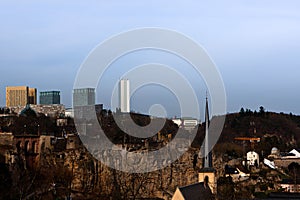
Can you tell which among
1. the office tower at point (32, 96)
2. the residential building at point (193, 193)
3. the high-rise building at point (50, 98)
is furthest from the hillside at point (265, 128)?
the residential building at point (193, 193)

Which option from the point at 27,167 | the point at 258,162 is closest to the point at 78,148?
the point at 27,167

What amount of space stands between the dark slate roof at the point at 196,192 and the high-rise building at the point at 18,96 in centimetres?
4920

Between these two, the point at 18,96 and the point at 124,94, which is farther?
the point at 18,96

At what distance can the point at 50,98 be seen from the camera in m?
69.6

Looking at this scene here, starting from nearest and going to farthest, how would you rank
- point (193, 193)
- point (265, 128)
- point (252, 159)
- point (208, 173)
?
point (193, 193) → point (208, 173) → point (252, 159) → point (265, 128)

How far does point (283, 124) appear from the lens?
70.8 meters

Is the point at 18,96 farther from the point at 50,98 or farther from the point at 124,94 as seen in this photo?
the point at 124,94

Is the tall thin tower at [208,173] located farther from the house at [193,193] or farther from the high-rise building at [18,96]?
the high-rise building at [18,96]

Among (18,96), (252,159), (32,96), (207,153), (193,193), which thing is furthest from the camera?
(32,96)

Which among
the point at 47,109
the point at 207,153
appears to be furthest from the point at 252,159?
the point at 47,109

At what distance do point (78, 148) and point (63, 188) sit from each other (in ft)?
19.1

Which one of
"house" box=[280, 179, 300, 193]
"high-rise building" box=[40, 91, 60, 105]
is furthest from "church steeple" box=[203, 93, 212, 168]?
"high-rise building" box=[40, 91, 60, 105]

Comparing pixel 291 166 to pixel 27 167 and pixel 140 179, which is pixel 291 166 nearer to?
pixel 140 179

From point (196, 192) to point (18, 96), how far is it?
172ft
